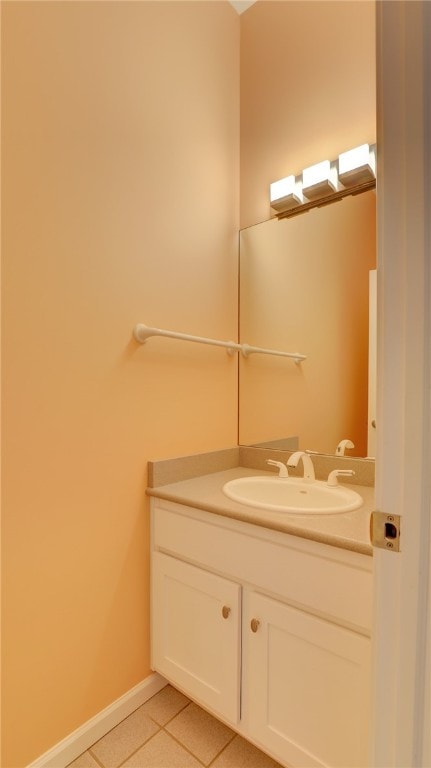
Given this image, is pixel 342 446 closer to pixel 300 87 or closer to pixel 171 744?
pixel 171 744

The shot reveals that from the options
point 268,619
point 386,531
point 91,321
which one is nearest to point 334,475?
point 268,619

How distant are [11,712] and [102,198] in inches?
60.4

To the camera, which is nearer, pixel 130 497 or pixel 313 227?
pixel 130 497

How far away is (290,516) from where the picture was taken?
1058 millimetres

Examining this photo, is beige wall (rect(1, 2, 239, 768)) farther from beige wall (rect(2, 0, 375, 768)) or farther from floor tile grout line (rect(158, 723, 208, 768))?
floor tile grout line (rect(158, 723, 208, 768))

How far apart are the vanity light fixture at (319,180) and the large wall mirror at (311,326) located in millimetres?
68

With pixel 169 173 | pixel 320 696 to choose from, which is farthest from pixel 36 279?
pixel 320 696

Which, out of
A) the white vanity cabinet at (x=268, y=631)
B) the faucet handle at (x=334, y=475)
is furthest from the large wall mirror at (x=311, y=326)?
the white vanity cabinet at (x=268, y=631)

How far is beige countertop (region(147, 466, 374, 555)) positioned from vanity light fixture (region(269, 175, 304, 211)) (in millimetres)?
1217

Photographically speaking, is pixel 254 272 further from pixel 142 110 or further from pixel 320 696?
pixel 320 696

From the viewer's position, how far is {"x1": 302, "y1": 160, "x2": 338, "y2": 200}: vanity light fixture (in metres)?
1.53

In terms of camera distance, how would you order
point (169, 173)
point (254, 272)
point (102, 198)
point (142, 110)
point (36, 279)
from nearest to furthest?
point (36, 279) → point (102, 198) → point (142, 110) → point (169, 173) → point (254, 272)

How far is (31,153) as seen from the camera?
1058 millimetres

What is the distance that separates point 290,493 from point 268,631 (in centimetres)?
46
